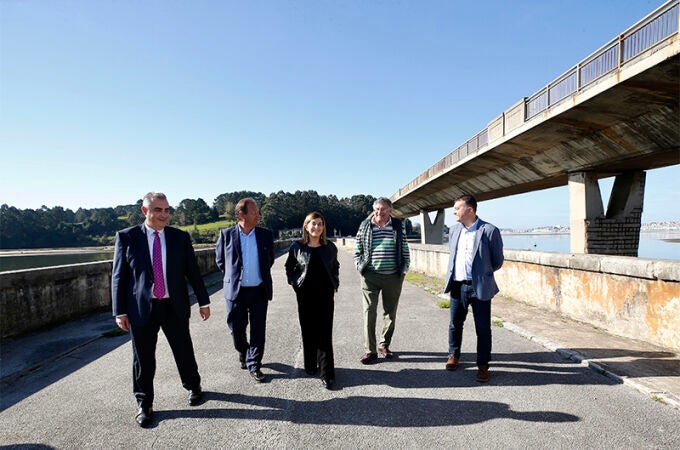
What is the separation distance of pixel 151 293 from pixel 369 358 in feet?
8.03

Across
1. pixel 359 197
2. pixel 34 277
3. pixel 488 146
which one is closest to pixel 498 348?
pixel 34 277

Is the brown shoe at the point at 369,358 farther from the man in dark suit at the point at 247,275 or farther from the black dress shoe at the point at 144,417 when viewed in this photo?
the black dress shoe at the point at 144,417

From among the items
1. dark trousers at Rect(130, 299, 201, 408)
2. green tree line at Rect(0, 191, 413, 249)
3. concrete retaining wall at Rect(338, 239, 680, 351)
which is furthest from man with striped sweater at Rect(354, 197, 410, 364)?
green tree line at Rect(0, 191, 413, 249)

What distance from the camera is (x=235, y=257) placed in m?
3.77

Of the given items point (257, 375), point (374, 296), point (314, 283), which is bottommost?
point (257, 375)

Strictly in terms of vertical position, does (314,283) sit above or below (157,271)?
below

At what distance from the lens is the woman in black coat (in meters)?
3.68

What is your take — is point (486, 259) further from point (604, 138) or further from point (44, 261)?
point (44, 261)

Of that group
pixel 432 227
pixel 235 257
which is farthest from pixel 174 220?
pixel 235 257

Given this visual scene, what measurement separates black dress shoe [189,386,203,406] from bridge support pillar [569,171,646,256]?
46.8 feet

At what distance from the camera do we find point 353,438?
2486mm

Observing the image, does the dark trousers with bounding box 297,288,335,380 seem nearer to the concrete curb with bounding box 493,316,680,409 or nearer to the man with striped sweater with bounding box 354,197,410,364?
the man with striped sweater with bounding box 354,197,410,364

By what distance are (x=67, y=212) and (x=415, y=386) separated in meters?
191

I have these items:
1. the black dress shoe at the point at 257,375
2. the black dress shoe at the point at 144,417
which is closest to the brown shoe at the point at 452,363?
the black dress shoe at the point at 257,375
